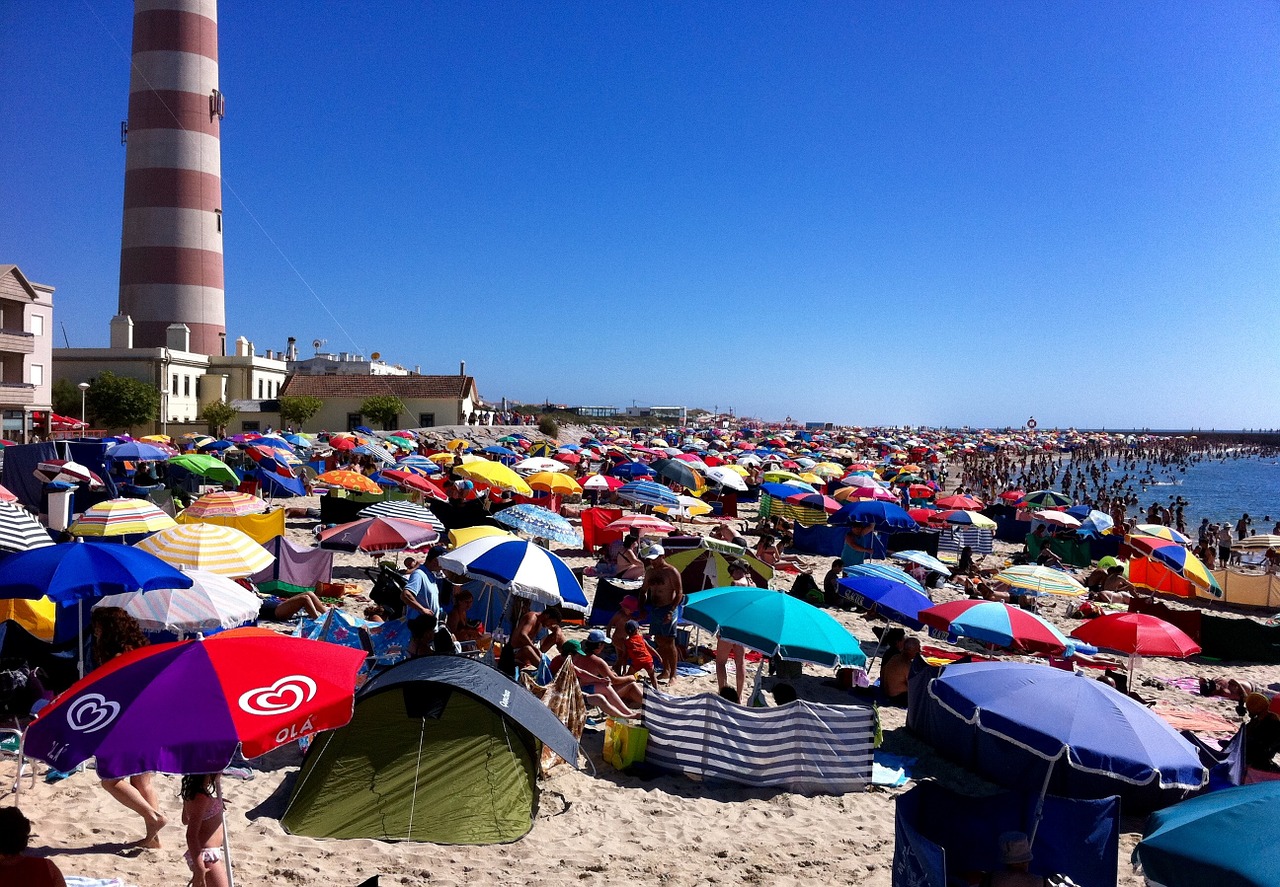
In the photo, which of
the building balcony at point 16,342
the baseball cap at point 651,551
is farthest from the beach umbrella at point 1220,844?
the building balcony at point 16,342

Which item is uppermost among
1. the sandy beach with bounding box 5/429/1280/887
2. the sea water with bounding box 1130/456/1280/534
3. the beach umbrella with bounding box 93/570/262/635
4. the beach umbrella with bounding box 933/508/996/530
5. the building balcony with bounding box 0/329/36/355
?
the building balcony with bounding box 0/329/36/355

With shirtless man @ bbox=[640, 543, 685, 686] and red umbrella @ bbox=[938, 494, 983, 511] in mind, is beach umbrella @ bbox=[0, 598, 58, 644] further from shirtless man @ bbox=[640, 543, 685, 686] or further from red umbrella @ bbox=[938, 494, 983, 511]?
red umbrella @ bbox=[938, 494, 983, 511]

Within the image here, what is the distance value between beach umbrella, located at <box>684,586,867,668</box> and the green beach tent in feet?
5.37

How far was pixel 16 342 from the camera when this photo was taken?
28.3 m

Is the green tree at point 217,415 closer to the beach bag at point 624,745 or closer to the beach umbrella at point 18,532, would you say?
the beach umbrella at point 18,532

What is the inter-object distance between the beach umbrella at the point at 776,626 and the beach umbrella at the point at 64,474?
42.0ft

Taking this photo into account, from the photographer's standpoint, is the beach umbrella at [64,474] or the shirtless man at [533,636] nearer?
the shirtless man at [533,636]

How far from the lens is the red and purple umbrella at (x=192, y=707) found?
10.5 feet

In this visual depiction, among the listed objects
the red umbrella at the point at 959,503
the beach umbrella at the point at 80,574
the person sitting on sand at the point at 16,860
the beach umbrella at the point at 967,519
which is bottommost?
the beach umbrella at the point at 967,519

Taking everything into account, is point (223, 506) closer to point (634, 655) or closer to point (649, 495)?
point (634, 655)

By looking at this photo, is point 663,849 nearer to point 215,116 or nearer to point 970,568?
point 970,568

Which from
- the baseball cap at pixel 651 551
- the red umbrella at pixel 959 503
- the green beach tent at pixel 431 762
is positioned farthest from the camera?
the red umbrella at pixel 959 503

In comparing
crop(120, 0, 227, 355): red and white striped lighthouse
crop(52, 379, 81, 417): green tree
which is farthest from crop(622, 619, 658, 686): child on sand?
crop(52, 379, 81, 417): green tree

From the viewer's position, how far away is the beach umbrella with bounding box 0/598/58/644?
20.6ft
